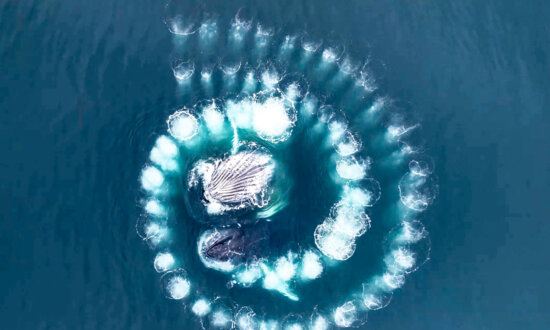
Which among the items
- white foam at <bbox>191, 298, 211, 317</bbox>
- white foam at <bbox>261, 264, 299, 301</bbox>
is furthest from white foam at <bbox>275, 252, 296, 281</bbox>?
white foam at <bbox>191, 298, 211, 317</bbox>

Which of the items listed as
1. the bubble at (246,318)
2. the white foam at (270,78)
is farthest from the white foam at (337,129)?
the bubble at (246,318)

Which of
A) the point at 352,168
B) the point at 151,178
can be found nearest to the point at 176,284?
the point at 151,178

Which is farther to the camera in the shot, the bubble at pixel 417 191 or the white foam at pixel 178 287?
the bubble at pixel 417 191

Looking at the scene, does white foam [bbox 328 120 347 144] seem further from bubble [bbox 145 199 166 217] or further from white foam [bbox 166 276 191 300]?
white foam [bbox 166 276 191 300]

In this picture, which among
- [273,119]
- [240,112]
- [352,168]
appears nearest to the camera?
[352,168]

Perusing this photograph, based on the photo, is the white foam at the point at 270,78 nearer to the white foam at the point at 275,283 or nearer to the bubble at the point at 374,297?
the white foam at the point at 275,283

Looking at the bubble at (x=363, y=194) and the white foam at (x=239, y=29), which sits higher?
the white foam at (x=239, y=29)

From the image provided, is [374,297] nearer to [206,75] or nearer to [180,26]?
[206,75]
